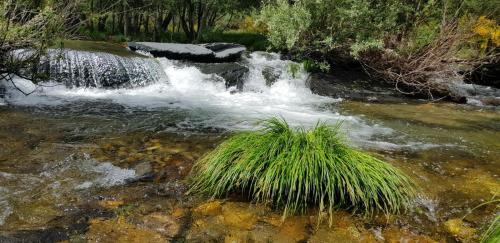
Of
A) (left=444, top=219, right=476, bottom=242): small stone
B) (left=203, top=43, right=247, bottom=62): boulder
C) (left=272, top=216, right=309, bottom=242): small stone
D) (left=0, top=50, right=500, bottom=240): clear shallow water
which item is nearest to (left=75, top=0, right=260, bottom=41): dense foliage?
(left=203, top=43, right=247, bottom=62): boulder

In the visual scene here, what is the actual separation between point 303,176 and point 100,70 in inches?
352

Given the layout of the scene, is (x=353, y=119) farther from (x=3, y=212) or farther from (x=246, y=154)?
(x=3, y=212)

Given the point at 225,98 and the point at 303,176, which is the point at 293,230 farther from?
the point at 225,98

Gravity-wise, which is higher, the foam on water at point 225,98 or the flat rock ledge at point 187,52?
the flat rock ledge at point 187,52

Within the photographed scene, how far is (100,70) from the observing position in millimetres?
11617

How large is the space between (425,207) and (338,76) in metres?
9.69

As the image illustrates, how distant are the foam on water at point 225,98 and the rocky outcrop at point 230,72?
20cm

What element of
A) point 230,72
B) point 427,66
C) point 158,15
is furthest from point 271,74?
point 158,15

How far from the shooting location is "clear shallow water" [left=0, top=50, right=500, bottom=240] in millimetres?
4348

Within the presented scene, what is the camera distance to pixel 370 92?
1287 centimetres

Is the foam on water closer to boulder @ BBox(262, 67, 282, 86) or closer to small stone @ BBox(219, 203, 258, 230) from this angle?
boulder @ BBox(262, 67, 282, 86)

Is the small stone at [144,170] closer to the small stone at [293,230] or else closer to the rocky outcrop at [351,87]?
the small stone at [293,230]

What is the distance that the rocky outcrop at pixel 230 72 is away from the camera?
1295cm

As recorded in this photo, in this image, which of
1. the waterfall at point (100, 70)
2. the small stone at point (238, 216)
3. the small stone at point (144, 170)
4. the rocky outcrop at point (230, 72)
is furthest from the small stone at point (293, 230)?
the rocky outcrop at point (230, 72)
